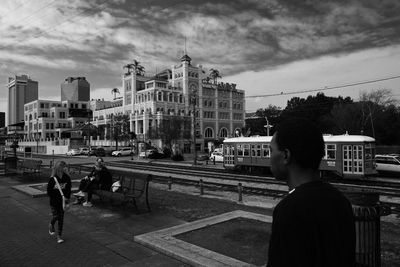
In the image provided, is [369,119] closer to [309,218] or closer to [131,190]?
[131,190]

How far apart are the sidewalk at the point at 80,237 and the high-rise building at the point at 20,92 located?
175 metres

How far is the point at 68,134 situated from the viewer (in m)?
109

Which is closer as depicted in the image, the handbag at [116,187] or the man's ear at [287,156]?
the man's ear at [287,156]

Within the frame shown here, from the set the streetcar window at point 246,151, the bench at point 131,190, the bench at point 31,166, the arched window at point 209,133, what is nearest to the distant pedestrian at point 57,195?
the bench at point 131,190

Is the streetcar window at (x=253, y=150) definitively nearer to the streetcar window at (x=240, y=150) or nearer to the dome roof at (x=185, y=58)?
the streetcar window at (x=240, y=150)

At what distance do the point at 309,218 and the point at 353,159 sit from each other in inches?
865

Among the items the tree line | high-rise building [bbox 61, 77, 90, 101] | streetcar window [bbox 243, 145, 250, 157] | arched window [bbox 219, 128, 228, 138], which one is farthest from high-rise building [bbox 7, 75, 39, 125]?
streetcar window [bbox 243, 145, 250, 157]

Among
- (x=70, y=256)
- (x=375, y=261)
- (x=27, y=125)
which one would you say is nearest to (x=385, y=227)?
(x=375, y=261)

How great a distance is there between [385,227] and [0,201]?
39.6 feet

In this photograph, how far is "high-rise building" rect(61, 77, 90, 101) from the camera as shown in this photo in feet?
529

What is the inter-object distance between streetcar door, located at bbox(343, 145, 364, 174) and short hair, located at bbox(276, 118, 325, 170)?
21448 millimetres

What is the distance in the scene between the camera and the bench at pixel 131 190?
35.2 ft

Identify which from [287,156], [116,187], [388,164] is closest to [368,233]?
[287,156]

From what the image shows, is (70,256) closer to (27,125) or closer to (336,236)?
(336,236)
